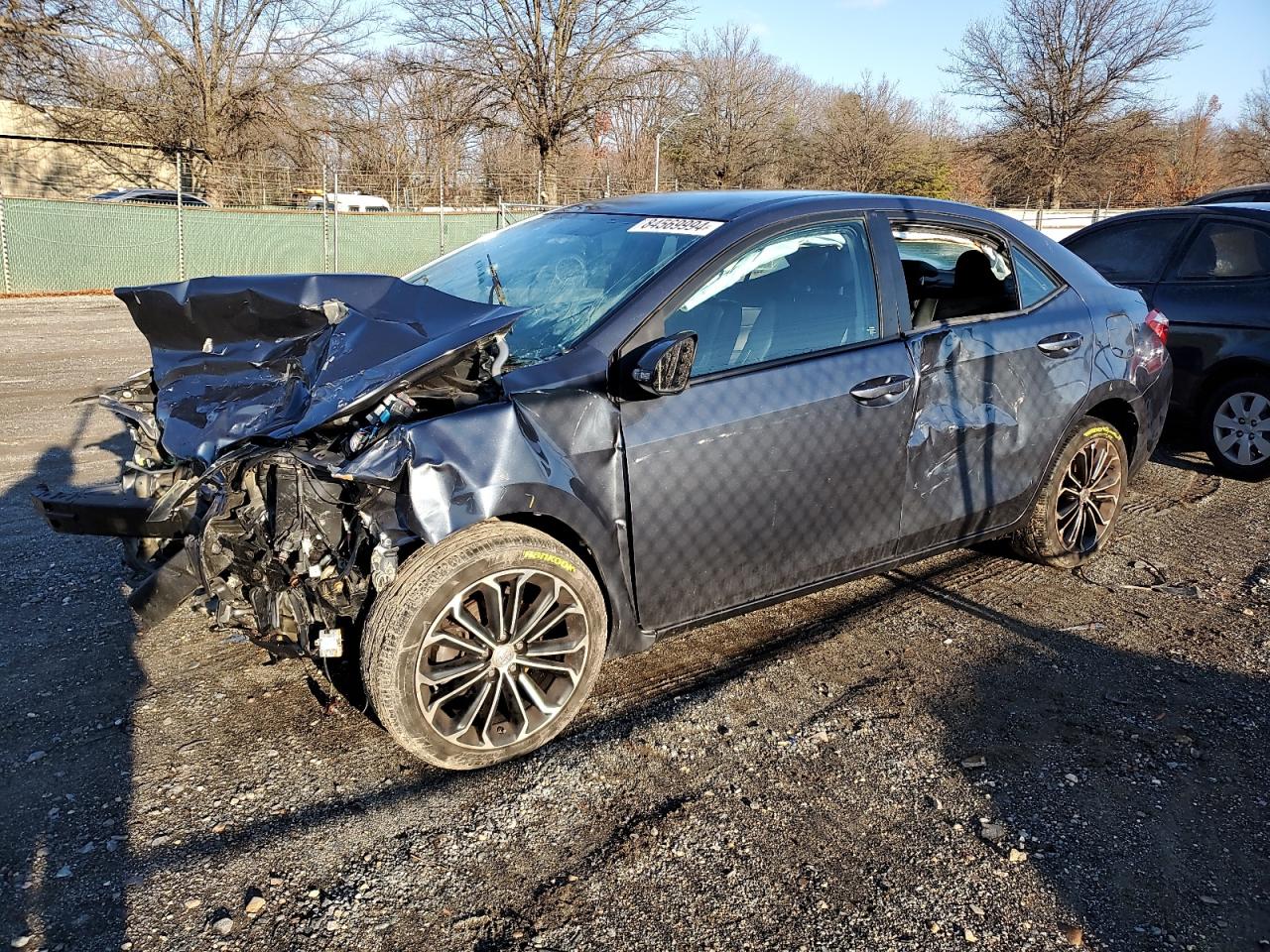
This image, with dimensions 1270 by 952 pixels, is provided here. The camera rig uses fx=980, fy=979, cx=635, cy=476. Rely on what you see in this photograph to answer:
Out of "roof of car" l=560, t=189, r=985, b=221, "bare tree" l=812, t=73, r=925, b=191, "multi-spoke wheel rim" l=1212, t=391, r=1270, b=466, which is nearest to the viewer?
"roof of car" l=560, t=189, r=985, b=221

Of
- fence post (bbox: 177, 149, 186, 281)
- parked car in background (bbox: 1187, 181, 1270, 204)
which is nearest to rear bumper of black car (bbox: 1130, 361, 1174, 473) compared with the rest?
parked car in background (bbox: 1187, 181, 1270, 204)

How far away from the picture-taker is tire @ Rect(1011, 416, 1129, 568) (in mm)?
4715

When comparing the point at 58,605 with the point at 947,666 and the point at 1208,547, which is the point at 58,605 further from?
the point at 1208,547

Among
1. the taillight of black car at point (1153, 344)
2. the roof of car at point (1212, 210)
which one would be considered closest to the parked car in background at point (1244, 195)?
the roof of car at point (1212, 210)

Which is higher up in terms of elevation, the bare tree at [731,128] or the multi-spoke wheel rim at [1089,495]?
the bare tree at [731,128]

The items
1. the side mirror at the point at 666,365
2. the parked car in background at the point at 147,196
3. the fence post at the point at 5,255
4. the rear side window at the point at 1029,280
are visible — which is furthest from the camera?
the parked car in background at the point at 147,196

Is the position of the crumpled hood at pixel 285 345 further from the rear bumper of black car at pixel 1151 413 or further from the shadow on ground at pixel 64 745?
the rear bumper of black car at pixel 1151 413

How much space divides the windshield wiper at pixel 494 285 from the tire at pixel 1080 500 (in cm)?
268

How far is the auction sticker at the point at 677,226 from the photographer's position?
370 cm

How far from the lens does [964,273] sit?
4570mm

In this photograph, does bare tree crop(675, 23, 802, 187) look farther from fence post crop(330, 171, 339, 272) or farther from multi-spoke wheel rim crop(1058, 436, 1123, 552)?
multi-spoke wheel rim crop(1058, 436, 1123, 552)

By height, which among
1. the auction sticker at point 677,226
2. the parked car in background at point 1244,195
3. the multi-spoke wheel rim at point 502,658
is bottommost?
the multi-spoke wheel rim at point 502,658

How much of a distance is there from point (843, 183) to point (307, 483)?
134 feet

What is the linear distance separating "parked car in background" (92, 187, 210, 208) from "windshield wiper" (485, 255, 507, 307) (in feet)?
63.5
